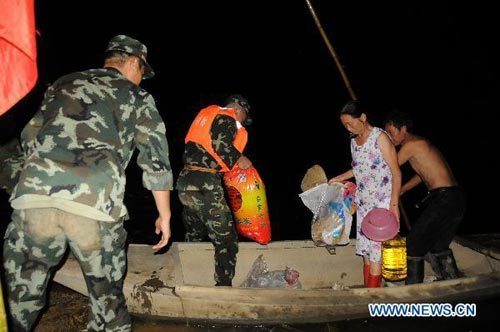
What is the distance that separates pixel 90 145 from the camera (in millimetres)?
2393

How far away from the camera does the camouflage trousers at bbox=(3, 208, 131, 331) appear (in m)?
2.34

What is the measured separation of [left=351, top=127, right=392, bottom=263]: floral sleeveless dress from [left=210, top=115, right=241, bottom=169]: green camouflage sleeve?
1.32 meters

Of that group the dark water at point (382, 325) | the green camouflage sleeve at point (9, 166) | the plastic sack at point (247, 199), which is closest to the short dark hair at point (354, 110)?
the plastic sack at point (247, 199)

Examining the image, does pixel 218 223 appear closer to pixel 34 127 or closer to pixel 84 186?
pixel 84 186

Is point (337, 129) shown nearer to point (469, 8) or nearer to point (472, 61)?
point (472, 61)

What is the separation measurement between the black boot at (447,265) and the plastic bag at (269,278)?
1.59 metres

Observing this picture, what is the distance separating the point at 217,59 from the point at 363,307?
52.5m

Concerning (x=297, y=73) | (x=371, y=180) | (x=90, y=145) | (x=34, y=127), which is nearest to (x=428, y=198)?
(x=371, y=180)

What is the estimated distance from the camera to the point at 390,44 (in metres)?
41.9

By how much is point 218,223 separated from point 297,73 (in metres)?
41.1

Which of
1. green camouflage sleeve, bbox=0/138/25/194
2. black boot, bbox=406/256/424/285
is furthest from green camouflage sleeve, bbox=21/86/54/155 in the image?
black boot, bbox=406/256/424/285

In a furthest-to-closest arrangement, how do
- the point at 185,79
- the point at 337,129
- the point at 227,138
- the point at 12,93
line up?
1. the point at 185,79
2. the point at 337,129
3. the point at 227,138
4. the point at 12,93

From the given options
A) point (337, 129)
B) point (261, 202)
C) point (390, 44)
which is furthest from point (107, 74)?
point (390, 44)

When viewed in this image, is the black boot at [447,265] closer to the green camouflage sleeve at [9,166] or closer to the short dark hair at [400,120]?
the short dark hair at [400,120]
